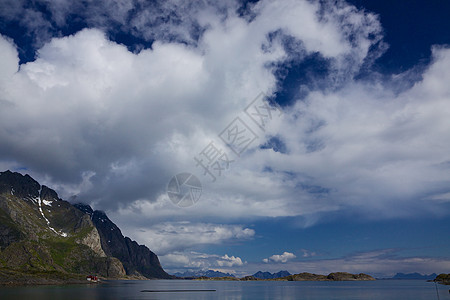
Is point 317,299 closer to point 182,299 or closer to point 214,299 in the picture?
point 214,299

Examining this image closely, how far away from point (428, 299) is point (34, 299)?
654ft

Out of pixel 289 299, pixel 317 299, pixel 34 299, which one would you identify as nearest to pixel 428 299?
pixel 317 299

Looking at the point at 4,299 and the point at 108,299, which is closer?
the point at 4,299

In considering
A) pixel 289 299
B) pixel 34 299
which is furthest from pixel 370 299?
pixel 34 299

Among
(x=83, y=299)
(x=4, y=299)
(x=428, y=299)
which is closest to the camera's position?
(x=4, y=299)

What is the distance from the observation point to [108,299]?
167375 millimetres

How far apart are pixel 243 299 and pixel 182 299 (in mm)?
34698

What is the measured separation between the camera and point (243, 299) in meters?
187

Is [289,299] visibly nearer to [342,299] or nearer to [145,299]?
[342,299]

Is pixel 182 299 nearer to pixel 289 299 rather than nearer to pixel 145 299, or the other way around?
pixel 145 299

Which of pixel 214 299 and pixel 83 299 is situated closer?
pixel 83 299

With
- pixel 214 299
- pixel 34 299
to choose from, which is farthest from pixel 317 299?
pixel 34 299

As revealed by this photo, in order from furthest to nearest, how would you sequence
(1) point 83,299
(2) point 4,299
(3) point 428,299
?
(3) point 428,299 → (1) point 83,299 → (2) point 4,299

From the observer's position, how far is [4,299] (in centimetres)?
14525
